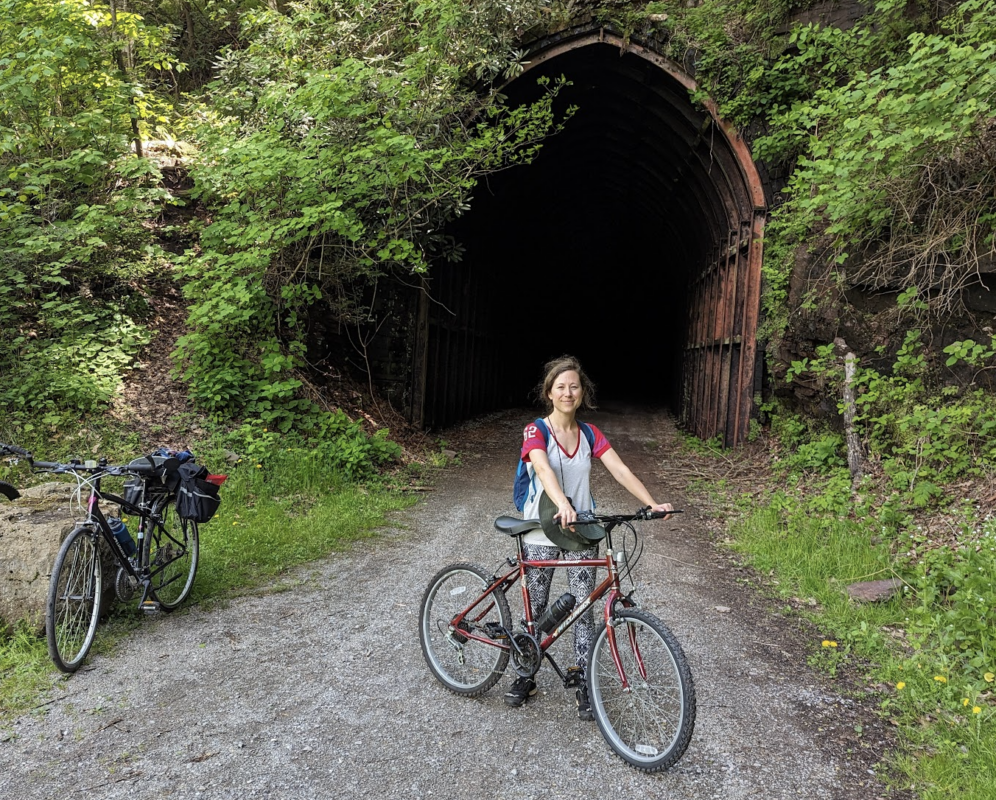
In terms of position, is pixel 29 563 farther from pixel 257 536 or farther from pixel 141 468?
pixel 257 536

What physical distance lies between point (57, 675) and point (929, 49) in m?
7.72

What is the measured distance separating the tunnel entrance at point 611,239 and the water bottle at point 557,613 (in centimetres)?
739

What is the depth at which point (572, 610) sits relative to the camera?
323cm

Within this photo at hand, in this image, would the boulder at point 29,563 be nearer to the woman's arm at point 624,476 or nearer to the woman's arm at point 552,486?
the woman's arm at point 552,486

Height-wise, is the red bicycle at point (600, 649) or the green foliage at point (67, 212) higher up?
the green foliage at point (67, 212)

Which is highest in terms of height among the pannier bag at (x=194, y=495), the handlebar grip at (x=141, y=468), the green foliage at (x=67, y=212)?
the green foliage at (x=67, y=212)

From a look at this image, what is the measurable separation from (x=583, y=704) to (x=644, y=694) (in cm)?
50

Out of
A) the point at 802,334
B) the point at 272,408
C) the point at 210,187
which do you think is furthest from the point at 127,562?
the point at 802,334

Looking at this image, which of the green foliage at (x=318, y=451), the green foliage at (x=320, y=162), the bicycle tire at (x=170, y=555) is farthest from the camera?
the green foliage at (x=320, y=162)

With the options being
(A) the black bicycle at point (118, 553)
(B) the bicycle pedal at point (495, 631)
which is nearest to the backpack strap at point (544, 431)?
(B) the bicycle pedal at point (495, 631)

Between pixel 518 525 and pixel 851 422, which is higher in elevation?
pixel 851 422

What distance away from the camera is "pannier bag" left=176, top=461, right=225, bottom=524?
419 cm

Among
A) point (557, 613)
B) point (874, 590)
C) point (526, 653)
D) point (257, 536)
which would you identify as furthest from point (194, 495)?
point (874, 590)

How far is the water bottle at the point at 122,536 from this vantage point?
4.04m
